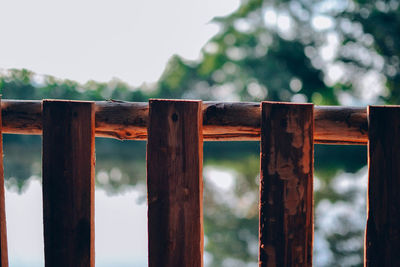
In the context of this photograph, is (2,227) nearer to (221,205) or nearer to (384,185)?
(384,185)

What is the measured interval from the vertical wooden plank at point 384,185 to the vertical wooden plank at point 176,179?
0.43 m

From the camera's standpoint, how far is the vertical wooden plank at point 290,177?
45.1 inches

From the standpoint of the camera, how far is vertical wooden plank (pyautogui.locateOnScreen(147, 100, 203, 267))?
46.3 inches

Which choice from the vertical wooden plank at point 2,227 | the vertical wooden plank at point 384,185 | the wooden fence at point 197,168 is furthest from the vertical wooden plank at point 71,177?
the vertical wooden plank at point 384,185

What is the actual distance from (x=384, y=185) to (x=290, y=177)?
0.23 meters

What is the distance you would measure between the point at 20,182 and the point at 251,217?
3.65 m

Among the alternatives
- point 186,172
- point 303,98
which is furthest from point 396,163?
point 303,98

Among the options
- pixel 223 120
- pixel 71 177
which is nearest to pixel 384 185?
pixel 223 120

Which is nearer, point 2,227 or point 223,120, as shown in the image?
point 223,120

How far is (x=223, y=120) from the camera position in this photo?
120 cm

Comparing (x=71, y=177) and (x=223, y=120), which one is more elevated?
(x=223, y=120)

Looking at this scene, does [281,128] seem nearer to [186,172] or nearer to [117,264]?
[186,172]

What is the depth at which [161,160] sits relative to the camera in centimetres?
119

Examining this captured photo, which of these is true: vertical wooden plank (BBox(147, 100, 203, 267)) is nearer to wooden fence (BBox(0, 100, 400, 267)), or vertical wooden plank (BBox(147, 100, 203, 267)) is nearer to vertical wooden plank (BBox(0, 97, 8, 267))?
wooden fence (BBox(0, 100, 400, 267))
